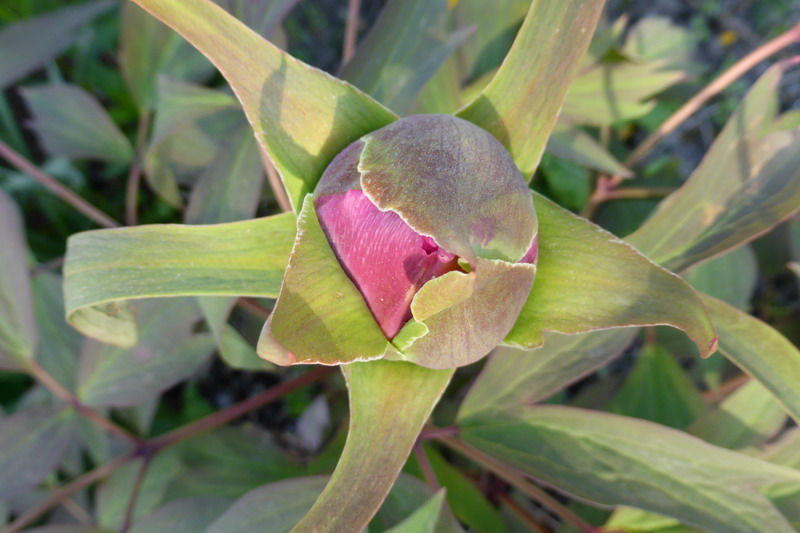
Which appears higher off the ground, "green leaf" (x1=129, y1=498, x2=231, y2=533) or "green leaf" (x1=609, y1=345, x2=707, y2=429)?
"green leaf" (x1=609, y1=345, x2=707, y2=429)

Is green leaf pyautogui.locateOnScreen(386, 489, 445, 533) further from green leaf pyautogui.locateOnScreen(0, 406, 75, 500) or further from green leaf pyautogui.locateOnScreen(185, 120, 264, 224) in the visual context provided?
green leaf pyautogui.locateOnScreen(0, 406, 75, 500)

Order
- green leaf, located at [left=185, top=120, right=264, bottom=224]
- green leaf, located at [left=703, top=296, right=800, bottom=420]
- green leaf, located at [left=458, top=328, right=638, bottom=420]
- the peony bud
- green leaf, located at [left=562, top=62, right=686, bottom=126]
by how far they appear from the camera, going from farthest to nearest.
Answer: green leaf, located at [left=562, top=62, right=686, bottom=126] → green leaf, located at [left=185, top=120, right=264, bottom=224] → green leaf, located at [left=458, top=328, right=638, bottom=420] → green leaf, located at [left=703, top=296, right=800, bottom=420] → the peony bud

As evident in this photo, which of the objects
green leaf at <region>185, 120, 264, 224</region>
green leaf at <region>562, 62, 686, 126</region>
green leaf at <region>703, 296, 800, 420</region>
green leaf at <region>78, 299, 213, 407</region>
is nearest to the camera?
green leaf at <region>703, 296, 800, 420</region>

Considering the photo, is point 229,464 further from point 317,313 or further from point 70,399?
point 317,313

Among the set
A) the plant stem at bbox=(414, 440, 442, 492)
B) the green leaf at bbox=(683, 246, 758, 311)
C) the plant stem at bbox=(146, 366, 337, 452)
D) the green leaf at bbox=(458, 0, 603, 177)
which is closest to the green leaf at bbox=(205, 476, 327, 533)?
the plant stem at bbox=(414, 440, 442, 492)

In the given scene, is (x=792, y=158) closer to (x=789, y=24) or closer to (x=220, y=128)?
(x=220, y=128)

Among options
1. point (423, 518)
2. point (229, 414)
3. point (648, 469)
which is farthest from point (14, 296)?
point (648, 469)

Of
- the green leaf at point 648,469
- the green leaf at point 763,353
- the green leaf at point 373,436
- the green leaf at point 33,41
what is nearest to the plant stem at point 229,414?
the green leaf at point 648,469
